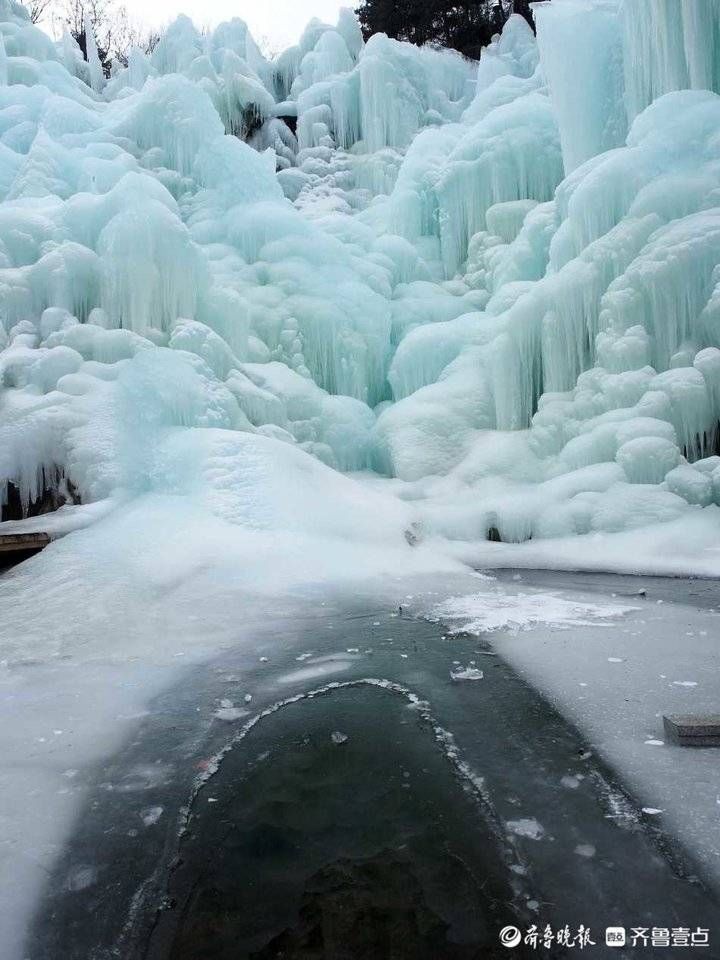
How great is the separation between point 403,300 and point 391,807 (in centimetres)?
954

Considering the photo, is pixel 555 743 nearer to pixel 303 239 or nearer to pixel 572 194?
pixel 572 194

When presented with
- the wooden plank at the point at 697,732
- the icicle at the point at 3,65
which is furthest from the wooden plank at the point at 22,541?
the icicle at the point at 3,65

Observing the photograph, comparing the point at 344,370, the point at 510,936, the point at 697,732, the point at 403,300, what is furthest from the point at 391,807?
the point at 403,300

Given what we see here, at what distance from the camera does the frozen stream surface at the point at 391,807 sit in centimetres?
191

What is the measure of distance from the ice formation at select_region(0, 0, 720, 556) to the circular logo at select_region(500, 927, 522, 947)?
4327mm

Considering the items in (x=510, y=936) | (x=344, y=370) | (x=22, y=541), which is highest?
(x=344, y=370)

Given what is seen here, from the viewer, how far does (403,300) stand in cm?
1116

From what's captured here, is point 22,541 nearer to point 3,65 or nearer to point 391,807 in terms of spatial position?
point 391,807

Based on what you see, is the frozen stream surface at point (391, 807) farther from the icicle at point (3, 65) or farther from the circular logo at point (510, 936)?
the icicle at point (3, 65)

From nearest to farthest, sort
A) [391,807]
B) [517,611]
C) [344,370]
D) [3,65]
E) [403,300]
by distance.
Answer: [391,807] → [517,611] → [344,370] → [403,300] → [3,65]

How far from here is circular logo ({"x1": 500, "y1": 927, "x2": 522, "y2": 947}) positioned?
1.82 m

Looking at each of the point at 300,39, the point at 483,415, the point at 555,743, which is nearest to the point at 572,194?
the point at 483,415

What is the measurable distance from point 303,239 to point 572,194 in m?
3.90

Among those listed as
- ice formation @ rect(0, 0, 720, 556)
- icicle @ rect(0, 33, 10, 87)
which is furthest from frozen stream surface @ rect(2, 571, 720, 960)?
icicle @ rect(0, 33, 10, 87)
